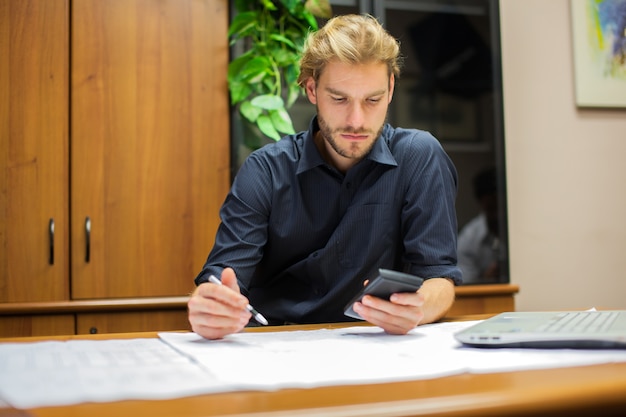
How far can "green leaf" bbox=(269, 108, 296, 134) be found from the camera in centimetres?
232

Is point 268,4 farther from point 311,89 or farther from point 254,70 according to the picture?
point 311,89

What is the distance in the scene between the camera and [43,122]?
216 centimetres

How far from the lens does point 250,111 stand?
2.30 metres

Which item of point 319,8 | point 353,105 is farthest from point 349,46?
point 319,8

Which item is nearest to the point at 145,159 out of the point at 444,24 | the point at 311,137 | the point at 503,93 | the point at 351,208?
the point at 311,137

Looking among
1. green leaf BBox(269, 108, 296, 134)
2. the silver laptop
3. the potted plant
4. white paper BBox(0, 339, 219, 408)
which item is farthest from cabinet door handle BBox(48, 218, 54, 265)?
the silver laptop

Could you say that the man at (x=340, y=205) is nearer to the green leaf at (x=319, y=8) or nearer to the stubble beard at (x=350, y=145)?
the stubble beard at (x=350, y=145)

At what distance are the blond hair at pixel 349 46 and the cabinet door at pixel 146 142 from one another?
66cm

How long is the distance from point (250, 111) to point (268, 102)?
0.23ft

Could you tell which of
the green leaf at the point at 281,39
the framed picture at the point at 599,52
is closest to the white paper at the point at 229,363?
the green leaf at the point at 281,39

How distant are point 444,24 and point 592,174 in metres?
1.03

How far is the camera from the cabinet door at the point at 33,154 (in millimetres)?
2123

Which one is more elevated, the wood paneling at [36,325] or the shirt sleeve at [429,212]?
the shirt sleeve at [429,212]

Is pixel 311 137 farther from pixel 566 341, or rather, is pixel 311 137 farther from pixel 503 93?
pixel 503 93
